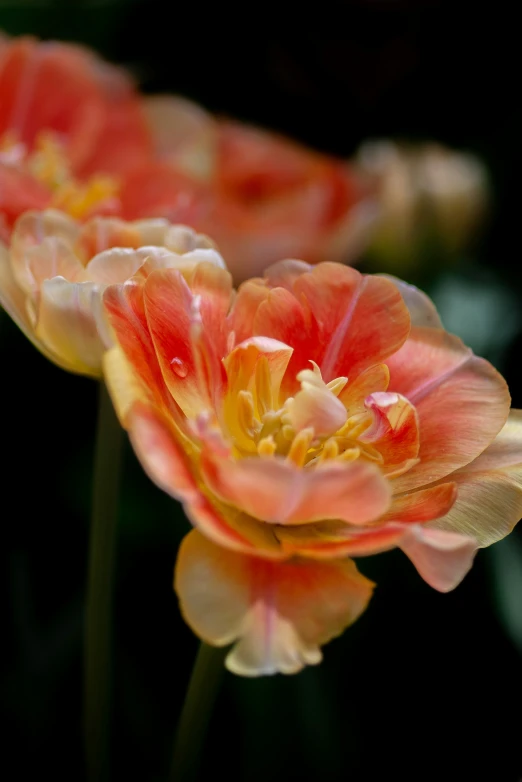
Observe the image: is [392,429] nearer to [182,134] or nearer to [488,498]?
[488,498]

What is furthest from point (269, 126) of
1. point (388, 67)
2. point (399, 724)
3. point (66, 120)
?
point (399, 724)

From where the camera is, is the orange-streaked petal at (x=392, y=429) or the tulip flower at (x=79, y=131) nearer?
the orange-streaked petal at (x=392, y=429)

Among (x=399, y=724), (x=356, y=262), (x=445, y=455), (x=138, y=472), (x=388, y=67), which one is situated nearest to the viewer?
(x=445, y=455)

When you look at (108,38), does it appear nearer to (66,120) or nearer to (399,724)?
(66,120)

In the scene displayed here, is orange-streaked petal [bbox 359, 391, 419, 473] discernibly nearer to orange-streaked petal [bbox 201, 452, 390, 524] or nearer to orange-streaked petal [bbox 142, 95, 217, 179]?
orange-streaked petal [bbox 201, 452, 390, 524]

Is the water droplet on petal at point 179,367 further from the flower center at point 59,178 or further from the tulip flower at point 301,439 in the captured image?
the flower center at point 59,178

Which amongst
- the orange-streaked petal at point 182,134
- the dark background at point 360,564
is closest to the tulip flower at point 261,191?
the orange-streaked petal at point 182,134
